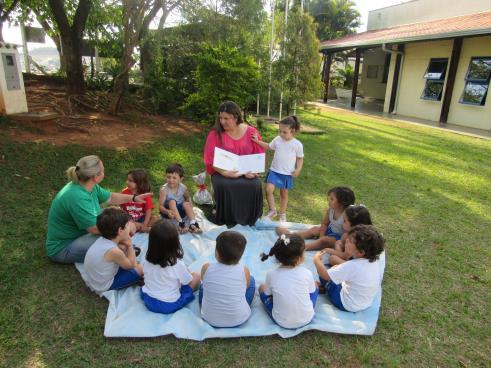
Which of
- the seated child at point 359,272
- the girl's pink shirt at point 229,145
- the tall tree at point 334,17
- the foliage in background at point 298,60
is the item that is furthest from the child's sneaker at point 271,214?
the tall tree at point 334,17

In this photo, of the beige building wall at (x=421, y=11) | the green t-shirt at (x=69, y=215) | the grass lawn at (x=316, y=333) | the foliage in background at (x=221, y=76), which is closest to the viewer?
the grass lawn at (x=316, y=333)

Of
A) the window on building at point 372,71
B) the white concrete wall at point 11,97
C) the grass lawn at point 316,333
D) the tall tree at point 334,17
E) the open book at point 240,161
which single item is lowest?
the grass lawn at point 316,333

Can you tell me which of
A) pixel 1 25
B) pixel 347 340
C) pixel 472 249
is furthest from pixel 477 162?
pixel 1 25

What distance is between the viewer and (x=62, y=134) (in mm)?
6770

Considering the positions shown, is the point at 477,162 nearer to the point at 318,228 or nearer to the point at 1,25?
the point at 318,228

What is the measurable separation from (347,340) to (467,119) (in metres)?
12.5

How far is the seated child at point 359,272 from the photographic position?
2.67 m

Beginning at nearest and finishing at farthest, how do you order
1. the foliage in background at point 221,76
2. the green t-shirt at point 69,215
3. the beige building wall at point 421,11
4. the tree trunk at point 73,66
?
the green t-shirt at point 69,215, the foliage in background at point 221,76, the tree trunk at point 73,66, the beige building wall at point 421,11

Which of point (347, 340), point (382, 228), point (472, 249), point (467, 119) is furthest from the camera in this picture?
point (467, 119)

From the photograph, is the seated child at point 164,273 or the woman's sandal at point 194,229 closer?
the seated child at point 164,273

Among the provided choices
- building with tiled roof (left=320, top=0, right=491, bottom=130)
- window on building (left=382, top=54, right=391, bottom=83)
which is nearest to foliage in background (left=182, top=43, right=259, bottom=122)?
building with tiled roof (left=320, top=0, right=491, bottom=130)

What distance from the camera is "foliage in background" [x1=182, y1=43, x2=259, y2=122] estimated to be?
7.29 meters

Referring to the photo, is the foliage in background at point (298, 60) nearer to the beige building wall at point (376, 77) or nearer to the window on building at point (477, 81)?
the window on building at point (477, 81)

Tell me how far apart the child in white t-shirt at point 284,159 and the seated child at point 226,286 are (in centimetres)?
204
